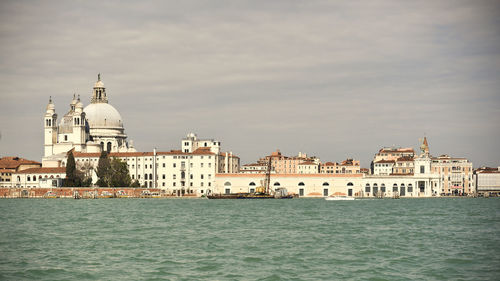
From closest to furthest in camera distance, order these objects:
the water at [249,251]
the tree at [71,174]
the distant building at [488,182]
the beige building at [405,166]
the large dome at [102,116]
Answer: the water at [249,251] → the tree at [71,174] → the large dome at [102,116] → the beige building at [405,166] → the distant building at [488,182]

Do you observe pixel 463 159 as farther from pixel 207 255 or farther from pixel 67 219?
pixel 207 255

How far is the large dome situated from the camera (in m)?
106

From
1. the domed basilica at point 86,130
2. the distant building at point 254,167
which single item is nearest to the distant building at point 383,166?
the distant building at point 254,167

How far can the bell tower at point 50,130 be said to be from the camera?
102250mm

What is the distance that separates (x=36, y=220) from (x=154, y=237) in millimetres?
12439

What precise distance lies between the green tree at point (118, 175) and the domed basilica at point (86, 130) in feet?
42.2

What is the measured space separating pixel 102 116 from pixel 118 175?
64.2 ft

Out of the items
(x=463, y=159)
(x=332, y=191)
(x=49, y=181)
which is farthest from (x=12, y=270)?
(x=463, y=159)

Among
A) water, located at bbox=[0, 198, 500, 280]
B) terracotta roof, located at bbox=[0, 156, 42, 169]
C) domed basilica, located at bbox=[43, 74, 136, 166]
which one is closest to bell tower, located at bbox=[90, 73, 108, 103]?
domed basilica, located at bbox=[43, 74, 136, 166]

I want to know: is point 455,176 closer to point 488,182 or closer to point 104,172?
point 488,182

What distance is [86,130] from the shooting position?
104m

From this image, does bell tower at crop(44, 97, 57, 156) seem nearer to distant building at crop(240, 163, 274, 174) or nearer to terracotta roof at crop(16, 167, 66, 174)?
terracotta roof at crop(16, 167, 66, 174)

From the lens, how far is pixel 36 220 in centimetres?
3803

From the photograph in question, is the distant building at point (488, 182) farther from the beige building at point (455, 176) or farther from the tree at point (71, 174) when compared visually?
the tree at point (71, 174)
